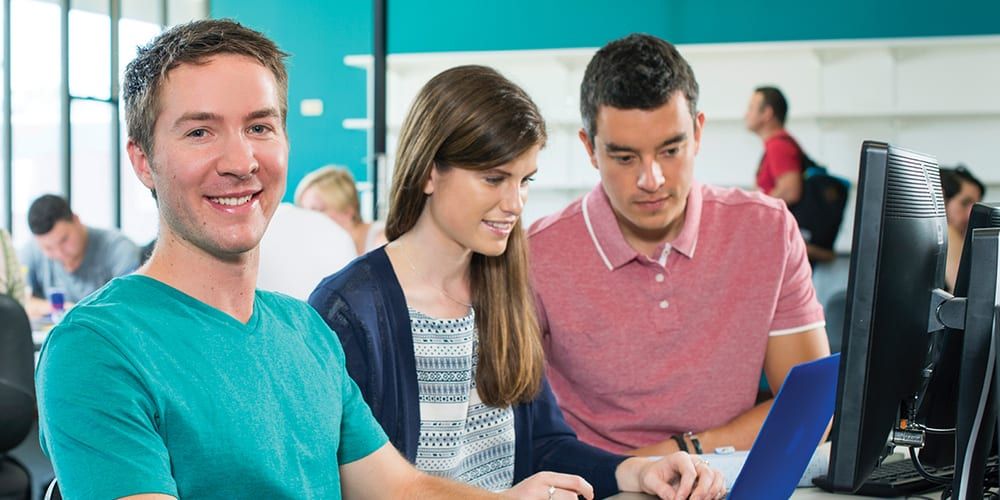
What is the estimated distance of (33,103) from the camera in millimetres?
6684

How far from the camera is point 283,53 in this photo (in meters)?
1.31

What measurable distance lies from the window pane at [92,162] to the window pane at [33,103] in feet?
0.51

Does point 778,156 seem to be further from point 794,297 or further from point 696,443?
point 696,443

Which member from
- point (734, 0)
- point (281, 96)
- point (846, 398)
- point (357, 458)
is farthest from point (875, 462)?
point (734, 0)

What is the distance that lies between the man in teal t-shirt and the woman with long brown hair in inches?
11.9

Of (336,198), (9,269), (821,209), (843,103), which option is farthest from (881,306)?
(843,103)

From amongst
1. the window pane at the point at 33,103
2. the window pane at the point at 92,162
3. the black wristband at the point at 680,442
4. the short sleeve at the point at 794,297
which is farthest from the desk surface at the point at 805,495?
the window pane at the point at 92,162

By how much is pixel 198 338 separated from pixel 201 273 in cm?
9

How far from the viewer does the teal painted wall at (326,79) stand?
8.79m

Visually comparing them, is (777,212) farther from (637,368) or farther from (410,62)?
(410,62)

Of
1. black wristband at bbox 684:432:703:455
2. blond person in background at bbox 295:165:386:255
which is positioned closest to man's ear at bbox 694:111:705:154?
black wristband at bbox 684:432:703:455

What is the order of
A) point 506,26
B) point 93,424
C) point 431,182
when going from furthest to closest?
point 506,26
point 431,182
point 93,424

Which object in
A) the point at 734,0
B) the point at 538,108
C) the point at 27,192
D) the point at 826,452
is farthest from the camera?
the point at 734,0

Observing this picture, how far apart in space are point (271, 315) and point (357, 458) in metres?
0.22
